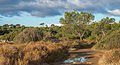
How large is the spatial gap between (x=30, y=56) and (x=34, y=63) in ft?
1.64

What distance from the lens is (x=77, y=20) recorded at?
3247 cm

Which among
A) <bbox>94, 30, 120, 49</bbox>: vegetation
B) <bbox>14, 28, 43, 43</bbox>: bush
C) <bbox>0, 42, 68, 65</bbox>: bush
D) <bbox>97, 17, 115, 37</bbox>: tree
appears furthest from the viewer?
<bbox>97, 17, 115, 37</bbox>: tree

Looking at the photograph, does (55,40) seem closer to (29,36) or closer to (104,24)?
(29,36)

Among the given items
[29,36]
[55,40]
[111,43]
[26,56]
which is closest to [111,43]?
[111,43]

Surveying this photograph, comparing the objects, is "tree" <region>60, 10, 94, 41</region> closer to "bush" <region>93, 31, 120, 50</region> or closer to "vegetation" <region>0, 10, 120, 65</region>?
"vegetation" <region>0, 10, 120, 65</region>

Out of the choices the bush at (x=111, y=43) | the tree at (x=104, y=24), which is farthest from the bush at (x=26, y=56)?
the tree at (x=104, y=24)

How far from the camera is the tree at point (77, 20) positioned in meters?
32.1

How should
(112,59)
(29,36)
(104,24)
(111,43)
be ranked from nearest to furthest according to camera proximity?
(112,59), (111,43), (29,36), (104,24)

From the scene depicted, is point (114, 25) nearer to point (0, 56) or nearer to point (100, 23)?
point (100, 23)

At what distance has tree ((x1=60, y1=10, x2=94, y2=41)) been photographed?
32.1m

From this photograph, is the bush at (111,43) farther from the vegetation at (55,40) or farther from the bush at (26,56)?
the bush at (26,56)

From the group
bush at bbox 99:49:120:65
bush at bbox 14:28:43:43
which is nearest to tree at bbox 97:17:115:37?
bush at bbox 14:28:43:43

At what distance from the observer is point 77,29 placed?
32.5 m

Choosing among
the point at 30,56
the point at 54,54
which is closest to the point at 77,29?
the point at 54,54
